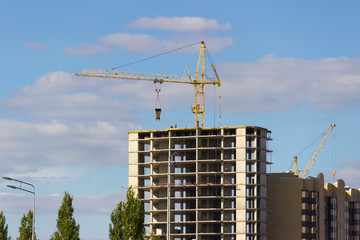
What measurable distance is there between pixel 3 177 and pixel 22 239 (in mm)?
70000

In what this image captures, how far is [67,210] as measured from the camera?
552 feet

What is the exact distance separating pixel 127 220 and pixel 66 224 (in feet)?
43.7

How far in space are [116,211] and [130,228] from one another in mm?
5804

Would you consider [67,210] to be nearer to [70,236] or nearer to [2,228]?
[70,236]

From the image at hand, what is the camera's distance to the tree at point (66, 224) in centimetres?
16688

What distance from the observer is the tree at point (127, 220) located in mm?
169562

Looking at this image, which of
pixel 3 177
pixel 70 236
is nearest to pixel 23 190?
pixel 3 177

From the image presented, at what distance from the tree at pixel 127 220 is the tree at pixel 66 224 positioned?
9.69 meters

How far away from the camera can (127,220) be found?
569ft

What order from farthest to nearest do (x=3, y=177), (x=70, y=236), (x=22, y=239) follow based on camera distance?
(x=22, y=239) → (x=70, y=236) → (x=3, y=177)

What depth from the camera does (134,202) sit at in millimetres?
176000

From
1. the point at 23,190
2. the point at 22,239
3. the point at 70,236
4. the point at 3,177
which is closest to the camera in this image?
the point at 3,177

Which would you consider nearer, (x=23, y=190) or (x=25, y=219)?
(x=23, y=190)

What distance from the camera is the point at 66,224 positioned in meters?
167
